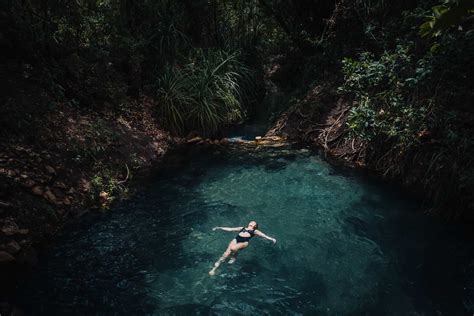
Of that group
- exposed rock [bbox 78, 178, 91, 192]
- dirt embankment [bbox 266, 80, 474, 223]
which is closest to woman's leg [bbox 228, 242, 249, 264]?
exposed rock [bbox 78, 178, 91, 192]

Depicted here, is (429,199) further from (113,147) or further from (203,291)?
(113,147)

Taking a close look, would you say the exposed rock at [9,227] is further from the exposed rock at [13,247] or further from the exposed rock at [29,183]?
the exposed rock at [29,183]

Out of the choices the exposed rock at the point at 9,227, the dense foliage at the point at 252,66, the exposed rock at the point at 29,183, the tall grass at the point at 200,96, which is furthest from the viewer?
the tall grass at the point at 200,96

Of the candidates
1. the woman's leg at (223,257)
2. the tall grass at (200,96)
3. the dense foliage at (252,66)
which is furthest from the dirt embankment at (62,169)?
the woman's leg at (223,257)

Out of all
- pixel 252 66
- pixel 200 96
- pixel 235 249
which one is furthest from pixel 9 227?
pixel 252 66

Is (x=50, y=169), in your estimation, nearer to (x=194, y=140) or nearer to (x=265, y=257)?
(x=265, y=257)
